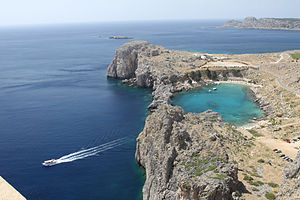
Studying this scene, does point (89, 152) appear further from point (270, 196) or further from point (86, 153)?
point (270, 196)

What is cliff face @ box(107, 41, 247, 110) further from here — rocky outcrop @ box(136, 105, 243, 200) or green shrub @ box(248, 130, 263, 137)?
rocky outcrop @ box(136, 105, 243, 200)

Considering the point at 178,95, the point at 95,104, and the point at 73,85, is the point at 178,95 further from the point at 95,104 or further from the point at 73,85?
the point at 73,85

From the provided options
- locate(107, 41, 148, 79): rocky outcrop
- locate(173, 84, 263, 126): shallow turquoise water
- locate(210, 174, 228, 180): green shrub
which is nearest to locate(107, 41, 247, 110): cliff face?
locate(107, 41, 148, 79): rocky outcrop

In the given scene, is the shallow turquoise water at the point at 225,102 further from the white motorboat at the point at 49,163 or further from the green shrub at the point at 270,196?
the white motorboat at the point at 49,163

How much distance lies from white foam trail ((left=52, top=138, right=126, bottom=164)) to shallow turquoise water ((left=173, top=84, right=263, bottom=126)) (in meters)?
30.4

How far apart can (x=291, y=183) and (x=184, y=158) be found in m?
14.6

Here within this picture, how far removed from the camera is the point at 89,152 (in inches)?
2290

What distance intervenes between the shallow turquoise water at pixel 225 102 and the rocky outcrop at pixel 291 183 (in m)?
42.1

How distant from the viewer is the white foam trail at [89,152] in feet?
182

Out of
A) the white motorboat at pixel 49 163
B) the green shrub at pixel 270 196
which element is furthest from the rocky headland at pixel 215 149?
the white motorboat at pixel 49 163

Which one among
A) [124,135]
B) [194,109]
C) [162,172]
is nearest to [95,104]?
[124,135]

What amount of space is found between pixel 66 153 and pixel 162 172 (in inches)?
1088

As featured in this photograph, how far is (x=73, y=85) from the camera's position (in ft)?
388

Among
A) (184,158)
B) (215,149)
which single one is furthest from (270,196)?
(184,158)
